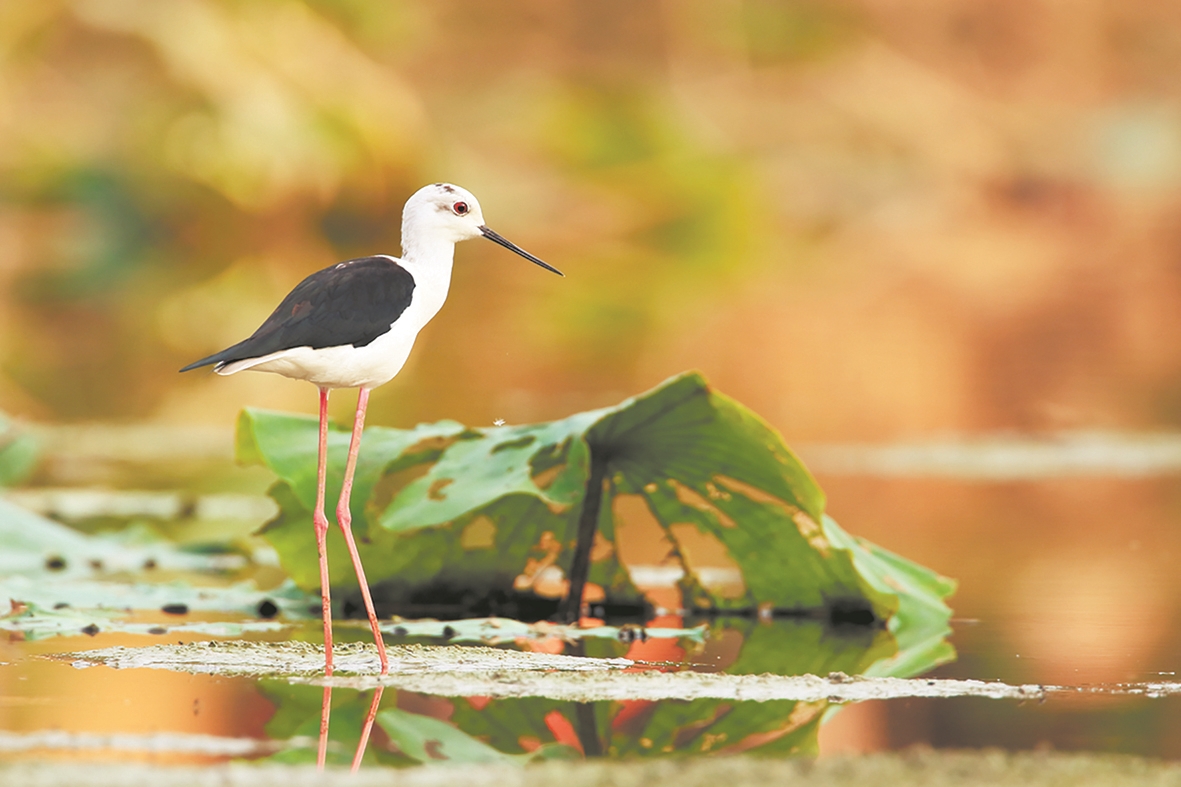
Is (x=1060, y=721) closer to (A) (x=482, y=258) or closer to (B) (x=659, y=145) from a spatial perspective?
(A) (x=482, y=258)

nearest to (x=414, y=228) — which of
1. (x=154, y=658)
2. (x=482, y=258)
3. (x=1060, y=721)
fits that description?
(x=154, y=658)

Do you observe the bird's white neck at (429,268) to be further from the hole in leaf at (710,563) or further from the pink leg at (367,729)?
the hole in leaf at (710,563)

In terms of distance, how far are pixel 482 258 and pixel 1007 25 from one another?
16423 millimetres

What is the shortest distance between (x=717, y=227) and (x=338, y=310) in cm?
1760

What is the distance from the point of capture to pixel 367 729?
2.80m

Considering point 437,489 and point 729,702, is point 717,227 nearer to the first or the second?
point 437,489

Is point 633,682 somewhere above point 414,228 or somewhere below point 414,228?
below

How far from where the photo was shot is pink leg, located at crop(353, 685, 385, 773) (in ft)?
8.55

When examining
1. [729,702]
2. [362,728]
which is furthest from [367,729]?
[729,702]

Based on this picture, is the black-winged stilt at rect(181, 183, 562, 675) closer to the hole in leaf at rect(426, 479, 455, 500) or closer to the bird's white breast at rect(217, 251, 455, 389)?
the bird's white breast at rect(217, 251, 455, 389)

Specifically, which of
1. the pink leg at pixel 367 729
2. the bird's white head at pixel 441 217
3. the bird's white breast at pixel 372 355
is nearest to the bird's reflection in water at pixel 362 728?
the pink leg at pixel 367 729

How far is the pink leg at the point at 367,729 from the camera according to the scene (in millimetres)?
2607

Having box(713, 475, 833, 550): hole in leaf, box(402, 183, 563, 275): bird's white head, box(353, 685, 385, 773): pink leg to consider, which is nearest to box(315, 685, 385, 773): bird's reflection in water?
box(353, 685, 385, 773): pink leg

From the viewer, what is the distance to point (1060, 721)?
9.57 feet
